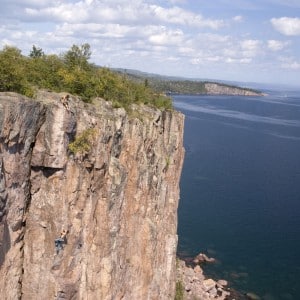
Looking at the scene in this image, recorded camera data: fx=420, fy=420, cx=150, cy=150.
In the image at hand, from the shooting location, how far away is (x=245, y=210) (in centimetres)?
6950

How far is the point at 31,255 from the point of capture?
61.8 feet

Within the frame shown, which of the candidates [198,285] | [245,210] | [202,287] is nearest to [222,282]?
[202,287]

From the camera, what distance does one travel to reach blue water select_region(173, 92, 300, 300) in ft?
175

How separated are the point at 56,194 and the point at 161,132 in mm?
16271

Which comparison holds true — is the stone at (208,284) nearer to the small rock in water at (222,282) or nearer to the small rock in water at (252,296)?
the small rock in water at (222,282)

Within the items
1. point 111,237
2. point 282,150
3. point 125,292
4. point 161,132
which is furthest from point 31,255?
point 282,150

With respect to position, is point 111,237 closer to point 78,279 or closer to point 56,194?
point 78,279

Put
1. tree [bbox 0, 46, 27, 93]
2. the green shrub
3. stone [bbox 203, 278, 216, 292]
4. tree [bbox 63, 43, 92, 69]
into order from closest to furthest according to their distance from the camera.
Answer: tree [bbox 0, 46, 27, 93] → the green shrub → tree [bbox 63, 43, 92, 69] → stone [bbox 203, 278, 216, 292]

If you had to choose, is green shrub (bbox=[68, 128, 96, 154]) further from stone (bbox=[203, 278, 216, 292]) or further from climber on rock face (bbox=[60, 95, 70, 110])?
stone (bbox=[203, 278, 216, 292])

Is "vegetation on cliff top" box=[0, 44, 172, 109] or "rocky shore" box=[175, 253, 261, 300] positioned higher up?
"vegetation on cliff top" box=[0, 44, 172, 109]

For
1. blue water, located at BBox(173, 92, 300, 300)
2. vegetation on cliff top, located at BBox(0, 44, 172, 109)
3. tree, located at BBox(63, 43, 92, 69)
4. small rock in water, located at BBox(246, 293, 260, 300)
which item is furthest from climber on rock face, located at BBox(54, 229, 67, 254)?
blue water, located at BBox(173, 92, 300, 300)

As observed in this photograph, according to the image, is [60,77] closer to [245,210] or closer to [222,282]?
[222,282]

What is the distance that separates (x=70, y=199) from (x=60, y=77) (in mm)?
7071

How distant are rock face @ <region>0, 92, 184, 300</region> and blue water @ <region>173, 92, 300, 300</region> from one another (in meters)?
28.8
